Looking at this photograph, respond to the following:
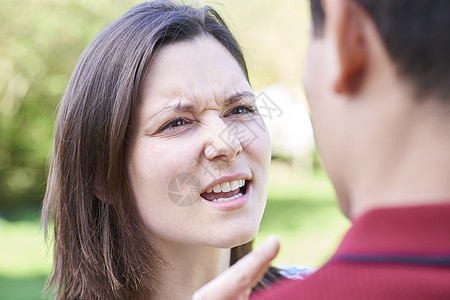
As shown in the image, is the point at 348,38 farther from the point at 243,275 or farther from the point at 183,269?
the point at 183,269

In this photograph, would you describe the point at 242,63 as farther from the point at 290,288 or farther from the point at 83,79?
the point at 290,288

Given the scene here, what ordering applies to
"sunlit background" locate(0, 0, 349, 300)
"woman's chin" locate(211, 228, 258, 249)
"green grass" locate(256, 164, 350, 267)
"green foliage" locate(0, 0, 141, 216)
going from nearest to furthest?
"woman's chin" locate(211, 228, 258, 249)
"green grass" locate(256, 164, 350, 267)
"sunlit background" locate(0, 0, 349, 300)
"green foliage" locate(0, 0, 141, 216)

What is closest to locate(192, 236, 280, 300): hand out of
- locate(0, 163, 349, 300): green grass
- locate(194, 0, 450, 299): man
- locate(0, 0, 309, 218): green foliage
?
locate(194, 0, 450, 299): man

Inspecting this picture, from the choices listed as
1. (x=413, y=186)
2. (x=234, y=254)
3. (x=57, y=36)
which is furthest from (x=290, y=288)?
(x=57, y=36)

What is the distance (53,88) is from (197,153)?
1123 cm

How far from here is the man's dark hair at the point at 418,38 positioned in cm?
85

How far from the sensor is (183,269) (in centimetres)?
227

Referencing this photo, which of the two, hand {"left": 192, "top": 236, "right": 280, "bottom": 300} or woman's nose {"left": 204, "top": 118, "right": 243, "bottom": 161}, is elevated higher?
woman's nose {"left": 204, "top": 118, "right": 243, "bottom": 161}

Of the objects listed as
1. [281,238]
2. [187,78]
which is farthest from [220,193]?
[281,238]

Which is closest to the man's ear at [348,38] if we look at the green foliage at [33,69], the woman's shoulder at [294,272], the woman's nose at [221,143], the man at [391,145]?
the man at [391,145]

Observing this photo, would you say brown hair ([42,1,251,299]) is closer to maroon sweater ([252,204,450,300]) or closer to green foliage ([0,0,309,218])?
maroon sweater ([252,204,450,300])

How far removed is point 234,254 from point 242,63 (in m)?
0.80

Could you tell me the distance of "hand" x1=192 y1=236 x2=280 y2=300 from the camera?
3.84 ft

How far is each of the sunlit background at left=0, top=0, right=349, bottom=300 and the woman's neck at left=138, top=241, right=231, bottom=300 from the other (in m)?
6.17
